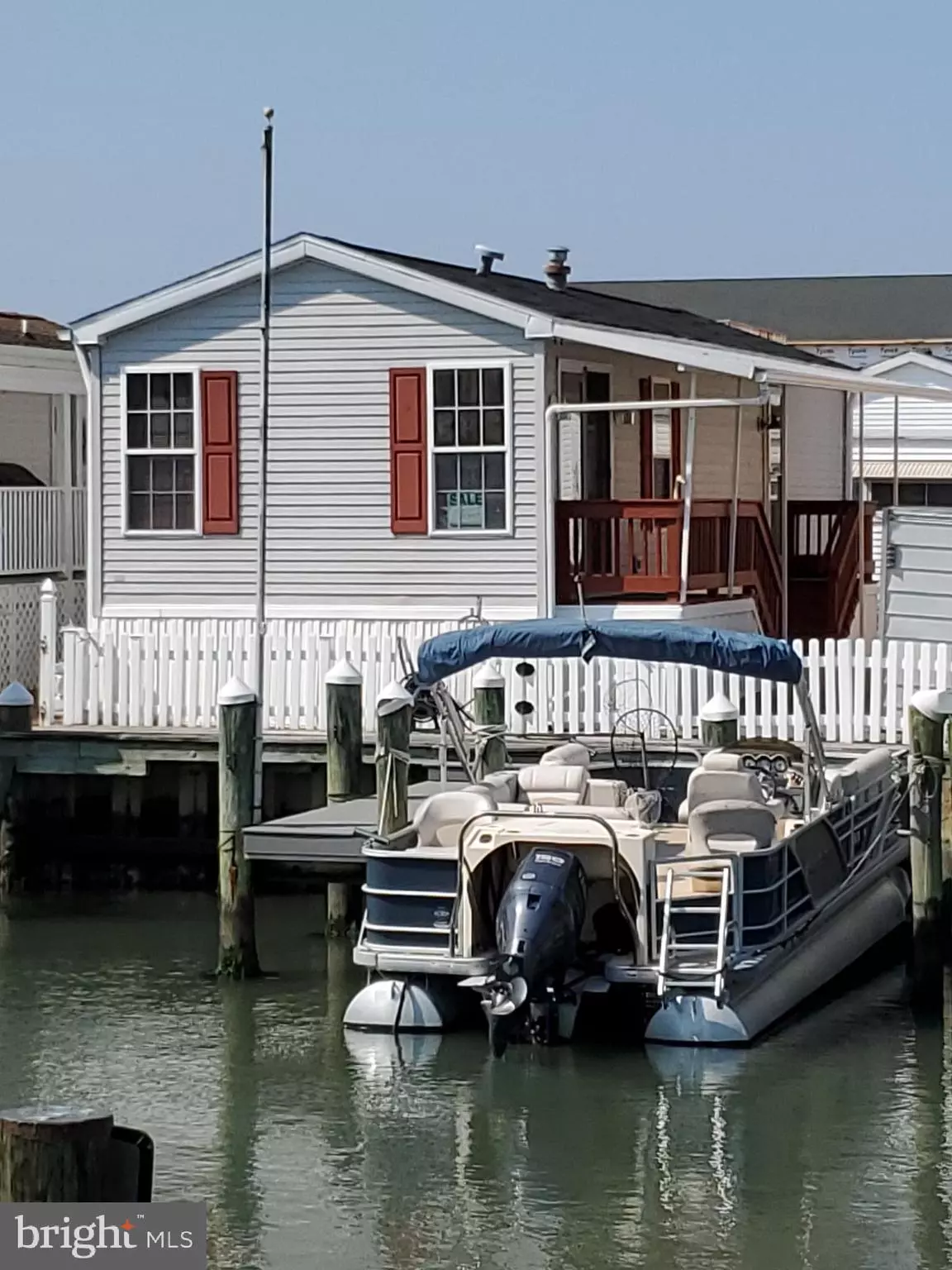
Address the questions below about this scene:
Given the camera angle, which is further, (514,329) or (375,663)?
(514,329)

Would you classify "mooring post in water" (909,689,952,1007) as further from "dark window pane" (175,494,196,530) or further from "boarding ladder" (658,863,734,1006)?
"dark window pane" (175,494,196,530)

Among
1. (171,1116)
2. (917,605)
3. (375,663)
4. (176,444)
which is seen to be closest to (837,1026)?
(171,1116)

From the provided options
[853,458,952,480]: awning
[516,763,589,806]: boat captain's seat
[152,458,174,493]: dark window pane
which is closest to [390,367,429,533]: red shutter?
[152,458,174,493]: dark window pane

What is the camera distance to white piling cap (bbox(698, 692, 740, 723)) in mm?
20484

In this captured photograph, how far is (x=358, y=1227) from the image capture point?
1290 centimetres

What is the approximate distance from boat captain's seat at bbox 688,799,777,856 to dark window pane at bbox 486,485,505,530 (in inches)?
324

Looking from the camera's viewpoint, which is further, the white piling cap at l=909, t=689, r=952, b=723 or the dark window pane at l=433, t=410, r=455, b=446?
the dark window pane at l=433, t=410, r=455, b=446

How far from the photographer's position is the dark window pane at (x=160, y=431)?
25969mm

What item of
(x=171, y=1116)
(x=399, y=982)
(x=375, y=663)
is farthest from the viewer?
(x=375, y=663)

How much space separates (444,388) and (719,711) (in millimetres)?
6027

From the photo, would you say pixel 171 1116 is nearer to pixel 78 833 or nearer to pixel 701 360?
pixel 78 833

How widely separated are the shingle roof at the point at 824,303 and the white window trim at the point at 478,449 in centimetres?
3949

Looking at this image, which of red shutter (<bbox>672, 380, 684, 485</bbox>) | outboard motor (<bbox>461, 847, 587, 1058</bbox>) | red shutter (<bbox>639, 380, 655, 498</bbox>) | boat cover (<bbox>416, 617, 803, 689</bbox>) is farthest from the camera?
red shutter (<bbox>672, 380, 684, 485</bbox>)

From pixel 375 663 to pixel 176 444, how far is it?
4447 mm
